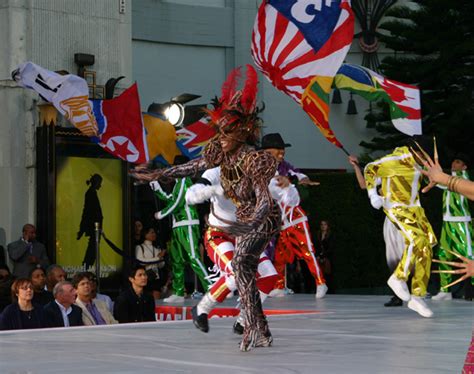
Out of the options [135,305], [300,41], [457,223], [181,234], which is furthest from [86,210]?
[135,305]

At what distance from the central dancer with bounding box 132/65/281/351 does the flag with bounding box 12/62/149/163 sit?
25.2 feet

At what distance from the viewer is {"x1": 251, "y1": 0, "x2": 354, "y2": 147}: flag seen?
53.9 ft

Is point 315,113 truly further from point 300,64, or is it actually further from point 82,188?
point 82,188

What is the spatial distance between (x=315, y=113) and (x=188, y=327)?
517cm

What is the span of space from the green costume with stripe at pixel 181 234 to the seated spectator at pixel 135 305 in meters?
3.58

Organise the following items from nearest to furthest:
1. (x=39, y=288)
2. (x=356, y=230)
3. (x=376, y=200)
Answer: (x=376, y=200) < (x=39, y=288) < (x=356, y=230)

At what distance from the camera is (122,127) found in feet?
55.5

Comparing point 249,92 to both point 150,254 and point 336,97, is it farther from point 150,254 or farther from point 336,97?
point 336,97

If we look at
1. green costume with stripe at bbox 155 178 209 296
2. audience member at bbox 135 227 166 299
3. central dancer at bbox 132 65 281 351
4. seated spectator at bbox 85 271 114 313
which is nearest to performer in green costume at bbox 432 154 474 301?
green costume with stripe at bbox 155 178 209 296

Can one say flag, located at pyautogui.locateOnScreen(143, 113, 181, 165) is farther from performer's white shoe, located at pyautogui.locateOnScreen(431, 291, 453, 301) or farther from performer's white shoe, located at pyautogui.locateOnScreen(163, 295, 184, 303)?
performer's white shoe, located at pyautogui.locateOnScreen(431, 291, 453, 301)

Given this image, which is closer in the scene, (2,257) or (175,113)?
(2,257)

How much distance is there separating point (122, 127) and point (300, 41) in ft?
8.87

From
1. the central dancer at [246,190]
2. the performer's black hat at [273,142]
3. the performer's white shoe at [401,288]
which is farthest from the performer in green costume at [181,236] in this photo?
the central dancer at [246,190]

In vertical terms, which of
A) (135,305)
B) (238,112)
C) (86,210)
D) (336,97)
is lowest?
(135,305)
